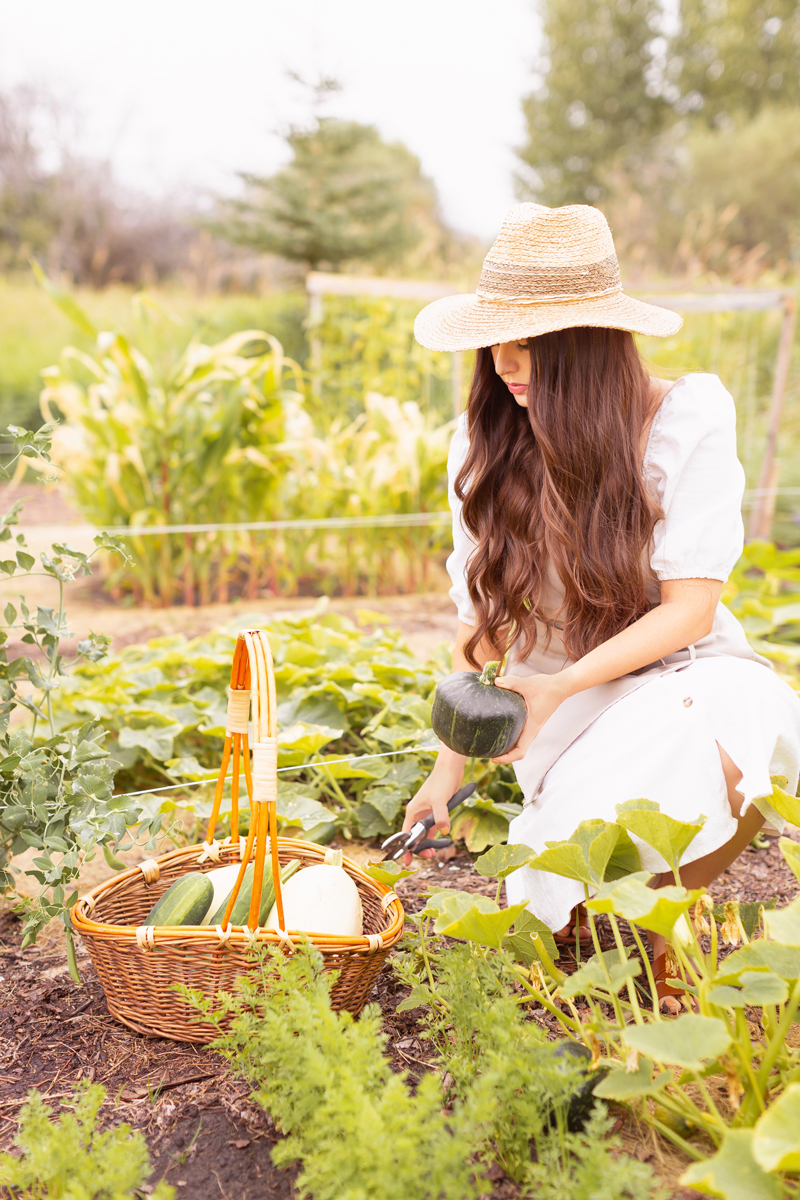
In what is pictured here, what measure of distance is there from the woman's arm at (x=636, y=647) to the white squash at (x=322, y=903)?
398mm

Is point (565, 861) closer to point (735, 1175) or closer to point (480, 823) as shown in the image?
point (735, 1175)

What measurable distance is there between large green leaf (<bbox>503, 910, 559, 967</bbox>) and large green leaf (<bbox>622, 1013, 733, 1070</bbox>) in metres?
0.38

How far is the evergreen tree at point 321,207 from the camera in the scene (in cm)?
991

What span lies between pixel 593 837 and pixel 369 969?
388 millimetres

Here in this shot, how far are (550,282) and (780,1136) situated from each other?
1189mm

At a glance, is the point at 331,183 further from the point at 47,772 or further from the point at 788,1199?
the point at 788,1199

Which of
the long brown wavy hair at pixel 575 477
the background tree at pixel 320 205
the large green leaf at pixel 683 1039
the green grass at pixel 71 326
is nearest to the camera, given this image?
the large green leaf at pixel 683 1039

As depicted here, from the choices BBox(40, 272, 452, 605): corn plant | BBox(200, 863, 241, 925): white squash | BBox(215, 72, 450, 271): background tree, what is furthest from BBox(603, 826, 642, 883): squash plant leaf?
BBox(215, 72, 450, 271): background tree

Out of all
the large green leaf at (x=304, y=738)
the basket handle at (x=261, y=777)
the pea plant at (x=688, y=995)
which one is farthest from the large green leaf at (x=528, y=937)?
the large green leaf at (x=304, y=738)

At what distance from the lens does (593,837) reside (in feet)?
4.03

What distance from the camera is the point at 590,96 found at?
69.8 ft

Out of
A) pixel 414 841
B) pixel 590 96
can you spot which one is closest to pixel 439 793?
pixel 414 841

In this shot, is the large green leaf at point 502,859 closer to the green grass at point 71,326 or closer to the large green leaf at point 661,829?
the large green leaf at point 661,829

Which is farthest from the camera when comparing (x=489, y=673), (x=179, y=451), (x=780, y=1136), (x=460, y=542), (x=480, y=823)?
Result: (x=179, y=451)
